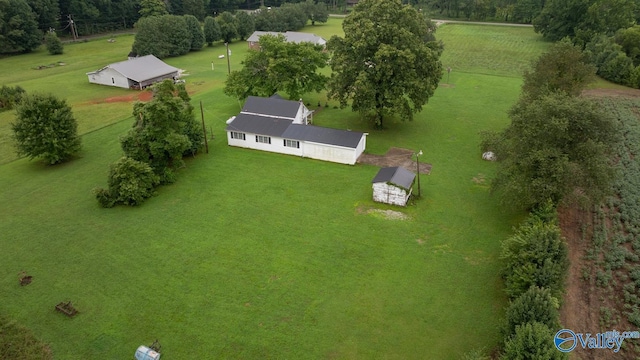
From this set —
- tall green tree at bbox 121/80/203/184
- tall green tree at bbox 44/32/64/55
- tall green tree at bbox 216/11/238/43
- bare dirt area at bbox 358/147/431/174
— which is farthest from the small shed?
tall green tree at bbox 44/32/64/55

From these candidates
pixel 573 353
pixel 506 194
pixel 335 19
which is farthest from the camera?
pixel 335 19

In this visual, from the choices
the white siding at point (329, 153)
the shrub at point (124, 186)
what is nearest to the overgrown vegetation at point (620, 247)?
the white siding at point (329, 153)

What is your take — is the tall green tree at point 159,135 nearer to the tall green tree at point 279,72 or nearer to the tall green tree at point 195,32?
the tall green tree at point 279,72

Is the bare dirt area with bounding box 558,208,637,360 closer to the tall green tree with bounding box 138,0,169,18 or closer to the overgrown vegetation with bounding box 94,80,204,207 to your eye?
the overgrown vegetation with bounding box 94,80,204,207

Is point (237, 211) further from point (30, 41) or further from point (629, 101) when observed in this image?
point (30, 41)

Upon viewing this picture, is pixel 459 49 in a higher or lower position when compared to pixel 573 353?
higher

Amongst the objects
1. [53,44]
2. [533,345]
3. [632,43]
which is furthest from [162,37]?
[533,345]

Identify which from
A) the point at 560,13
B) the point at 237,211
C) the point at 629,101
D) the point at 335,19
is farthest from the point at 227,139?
the point at 335,19
